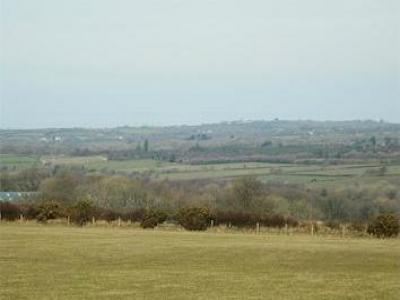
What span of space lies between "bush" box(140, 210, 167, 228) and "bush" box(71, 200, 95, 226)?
4.81m

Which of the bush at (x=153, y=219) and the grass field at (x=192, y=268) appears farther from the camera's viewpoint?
the bush at (x=153, y=219)

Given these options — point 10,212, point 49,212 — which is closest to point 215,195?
point 49,212

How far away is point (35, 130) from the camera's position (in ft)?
490

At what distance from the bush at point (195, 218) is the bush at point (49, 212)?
10.6 meters

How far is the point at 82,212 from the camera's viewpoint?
5703 centimetres

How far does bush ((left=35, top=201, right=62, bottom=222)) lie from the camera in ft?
188

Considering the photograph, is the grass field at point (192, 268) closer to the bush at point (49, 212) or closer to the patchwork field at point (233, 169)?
the bush at point (49, 212)

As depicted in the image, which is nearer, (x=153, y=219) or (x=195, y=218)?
(x=195, y=218)

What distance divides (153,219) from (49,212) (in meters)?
8.96

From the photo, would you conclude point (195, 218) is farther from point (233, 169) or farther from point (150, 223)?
point (233, 169)

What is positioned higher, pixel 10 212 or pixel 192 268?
pixel 10 212

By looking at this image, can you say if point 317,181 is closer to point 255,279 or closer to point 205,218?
point 205,218

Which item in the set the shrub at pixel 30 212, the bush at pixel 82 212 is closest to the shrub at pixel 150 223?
the bush at pixel 82 212

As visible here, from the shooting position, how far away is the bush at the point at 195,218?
174 feet
